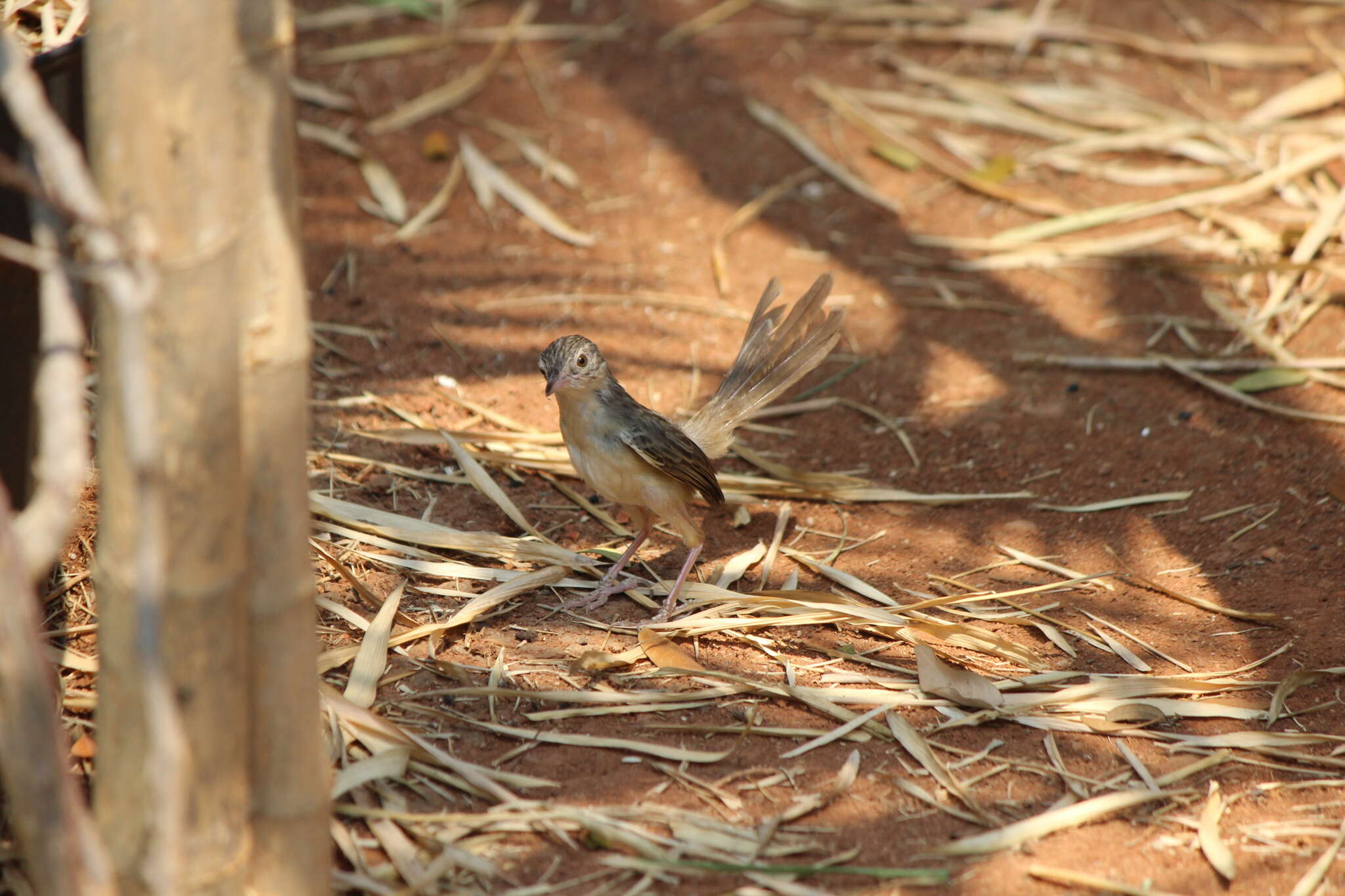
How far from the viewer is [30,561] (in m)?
2.06

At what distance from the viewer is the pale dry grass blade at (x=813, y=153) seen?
790cm

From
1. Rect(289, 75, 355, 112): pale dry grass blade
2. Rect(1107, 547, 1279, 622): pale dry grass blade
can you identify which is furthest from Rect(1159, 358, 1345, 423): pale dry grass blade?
Rect(289, 75, 355, 112): pale dry grass blade

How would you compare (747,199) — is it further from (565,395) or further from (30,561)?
(30,561)

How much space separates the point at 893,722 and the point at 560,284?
12.5 feet

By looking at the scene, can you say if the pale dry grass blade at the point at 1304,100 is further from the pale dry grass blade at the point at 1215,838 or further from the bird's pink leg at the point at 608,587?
the pale dry grass blade at the point at 1215,838

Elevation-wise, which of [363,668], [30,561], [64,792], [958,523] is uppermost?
[30,561]

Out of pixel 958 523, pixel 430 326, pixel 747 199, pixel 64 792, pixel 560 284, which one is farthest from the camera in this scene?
pixel 747 199

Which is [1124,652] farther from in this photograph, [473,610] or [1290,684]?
[473,610]

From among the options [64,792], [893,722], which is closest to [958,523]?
[893,722]

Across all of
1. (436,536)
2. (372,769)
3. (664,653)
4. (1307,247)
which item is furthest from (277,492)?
(1307,247)

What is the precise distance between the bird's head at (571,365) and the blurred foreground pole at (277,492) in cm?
216

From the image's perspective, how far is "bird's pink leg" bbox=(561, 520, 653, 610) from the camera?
4656mm

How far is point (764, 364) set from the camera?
5.37 m

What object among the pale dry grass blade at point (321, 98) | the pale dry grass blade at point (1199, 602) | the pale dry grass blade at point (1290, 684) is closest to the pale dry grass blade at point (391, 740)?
the pale dry grass blade at point (1290, 684)
